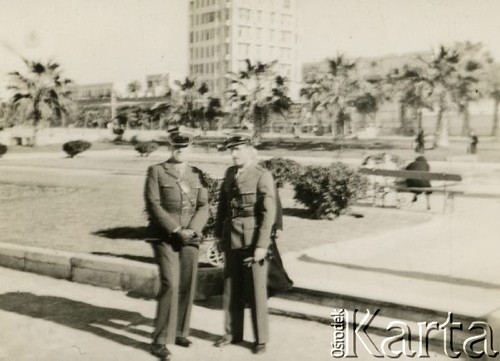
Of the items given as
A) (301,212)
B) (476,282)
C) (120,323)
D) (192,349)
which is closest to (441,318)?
(476,282)

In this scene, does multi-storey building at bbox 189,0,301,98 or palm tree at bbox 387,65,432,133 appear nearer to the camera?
multi-storey building at bbox 189,0,301,98

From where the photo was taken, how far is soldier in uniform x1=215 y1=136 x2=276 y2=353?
398 cm

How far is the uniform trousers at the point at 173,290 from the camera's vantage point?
397 centimetres

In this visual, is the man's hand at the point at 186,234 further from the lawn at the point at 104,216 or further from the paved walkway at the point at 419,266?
the lawn at the point at 104,216

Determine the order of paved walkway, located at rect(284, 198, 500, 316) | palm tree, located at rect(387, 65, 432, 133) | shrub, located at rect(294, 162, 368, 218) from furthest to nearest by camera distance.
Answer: palm tree, located at rect(387, 65, 432, 133) < shrub, located at rect(294, 162, 368, 218) < paved walkway, located at rect(284, 198, 500, 316)

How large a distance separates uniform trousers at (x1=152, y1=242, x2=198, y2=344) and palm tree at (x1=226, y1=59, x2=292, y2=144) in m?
2.46

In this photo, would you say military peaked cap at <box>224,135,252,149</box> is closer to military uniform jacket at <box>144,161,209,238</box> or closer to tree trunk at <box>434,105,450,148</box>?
military uniform jacket at <box>144,161,209,238</box>

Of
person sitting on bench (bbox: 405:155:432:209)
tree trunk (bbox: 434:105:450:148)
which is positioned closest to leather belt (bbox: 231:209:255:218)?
person sitting on bench (bbox: 405:155:432:209)

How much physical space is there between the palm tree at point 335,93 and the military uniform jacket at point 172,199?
6.49m

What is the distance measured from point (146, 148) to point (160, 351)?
402 cm

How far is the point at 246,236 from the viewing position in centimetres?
405

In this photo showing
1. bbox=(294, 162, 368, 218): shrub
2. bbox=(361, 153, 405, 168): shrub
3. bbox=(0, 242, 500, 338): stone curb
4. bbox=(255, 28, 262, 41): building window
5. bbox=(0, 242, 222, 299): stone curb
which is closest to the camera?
bbox=(0, 242, 500, 338): stone curb

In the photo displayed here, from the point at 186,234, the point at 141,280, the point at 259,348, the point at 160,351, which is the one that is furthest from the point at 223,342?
the point at 141,280

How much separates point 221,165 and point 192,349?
111 inches
